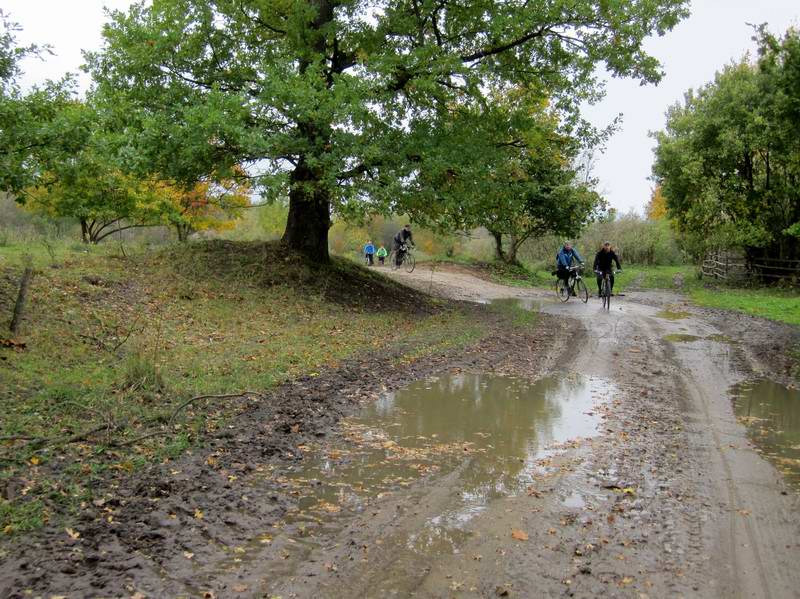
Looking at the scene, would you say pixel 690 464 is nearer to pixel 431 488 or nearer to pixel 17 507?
pixel 431 488

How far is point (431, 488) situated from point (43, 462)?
3.16 metres

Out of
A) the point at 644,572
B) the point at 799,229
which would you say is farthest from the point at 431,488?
the point at 799,229

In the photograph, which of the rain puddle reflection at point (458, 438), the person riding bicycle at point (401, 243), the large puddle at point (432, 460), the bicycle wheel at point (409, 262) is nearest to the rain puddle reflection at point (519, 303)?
the person riding bicycle at point (401, 243)

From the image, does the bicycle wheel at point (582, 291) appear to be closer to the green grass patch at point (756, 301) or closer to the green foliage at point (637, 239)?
Result: the green grass patch at point (756, 301)

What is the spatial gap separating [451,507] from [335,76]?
10664 mm

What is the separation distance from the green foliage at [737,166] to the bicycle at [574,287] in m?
10.4

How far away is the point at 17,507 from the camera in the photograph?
443 centimetres

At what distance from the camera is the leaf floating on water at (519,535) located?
4.45 m

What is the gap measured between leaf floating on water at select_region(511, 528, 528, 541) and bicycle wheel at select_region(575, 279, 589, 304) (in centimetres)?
1727

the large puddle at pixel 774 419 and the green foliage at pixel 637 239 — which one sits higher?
the green foliage at pixel 637 239

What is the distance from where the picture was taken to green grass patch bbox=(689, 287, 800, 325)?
19117 mm

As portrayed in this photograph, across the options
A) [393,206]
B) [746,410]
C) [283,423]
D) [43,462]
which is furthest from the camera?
[393,206]

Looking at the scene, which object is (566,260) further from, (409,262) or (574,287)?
(409,262)

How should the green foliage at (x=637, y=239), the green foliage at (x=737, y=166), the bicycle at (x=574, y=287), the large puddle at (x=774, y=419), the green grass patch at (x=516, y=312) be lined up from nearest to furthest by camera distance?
the large puddle at (x=774, y=419) → the green grass patch at (x=516, y=312) → the bicycle at (x=574, y=287) → the green foliage at (x=737, y=166) → the green foliage at (x=637, y=239)
